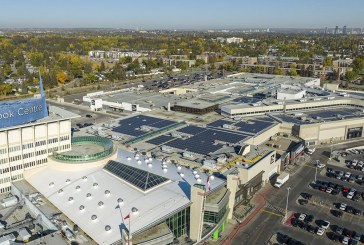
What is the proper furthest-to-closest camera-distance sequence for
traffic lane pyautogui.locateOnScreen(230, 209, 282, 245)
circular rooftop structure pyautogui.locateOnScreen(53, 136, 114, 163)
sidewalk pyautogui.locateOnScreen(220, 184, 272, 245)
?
circular rooftop structure pyautogui.locateOnScreen(53, 136, 114, 163) < sidewalk pyautogui.locateOnScreen(220, 184, 272, 245) < traffic lane pyautogui.locateOnScreen(230, 209, 282, 245)

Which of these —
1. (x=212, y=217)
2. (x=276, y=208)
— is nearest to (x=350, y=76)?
(x=276, y=208)

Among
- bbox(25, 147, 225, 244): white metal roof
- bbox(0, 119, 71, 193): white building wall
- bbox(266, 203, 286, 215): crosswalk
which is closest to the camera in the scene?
bbox(25, 147, 225, 244): white metal roof

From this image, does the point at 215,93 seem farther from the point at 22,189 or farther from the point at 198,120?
the point at 22,189

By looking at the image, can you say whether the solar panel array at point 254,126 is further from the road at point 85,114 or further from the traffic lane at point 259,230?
the road at point 85,114

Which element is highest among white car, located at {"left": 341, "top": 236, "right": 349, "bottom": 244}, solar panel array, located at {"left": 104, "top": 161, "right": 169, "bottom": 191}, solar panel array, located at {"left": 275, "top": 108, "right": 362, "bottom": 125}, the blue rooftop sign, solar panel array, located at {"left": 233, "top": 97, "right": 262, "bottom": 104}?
the blue rooftop sign

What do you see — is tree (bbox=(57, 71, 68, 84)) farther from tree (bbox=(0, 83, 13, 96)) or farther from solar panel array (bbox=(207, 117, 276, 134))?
solar panel array (bbox=(207, 117, 276, 134))

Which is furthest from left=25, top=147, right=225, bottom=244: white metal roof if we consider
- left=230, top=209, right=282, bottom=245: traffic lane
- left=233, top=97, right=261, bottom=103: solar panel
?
left=233, top=97, right=261, bottom=103: solar panel

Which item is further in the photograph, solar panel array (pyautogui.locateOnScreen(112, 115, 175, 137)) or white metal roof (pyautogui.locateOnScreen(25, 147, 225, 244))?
solar panel array (pyautogui.locateOnScreen(112, 115, 175, 137))
